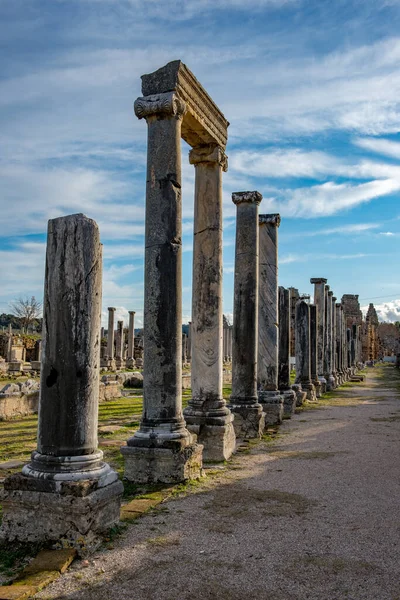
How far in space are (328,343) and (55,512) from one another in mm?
24791

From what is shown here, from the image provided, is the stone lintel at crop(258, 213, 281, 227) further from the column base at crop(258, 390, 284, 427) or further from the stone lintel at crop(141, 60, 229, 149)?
the stone lintel at crop(141, 60, 229, 149)

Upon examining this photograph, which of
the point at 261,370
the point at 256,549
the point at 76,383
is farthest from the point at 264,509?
the point at 261,370

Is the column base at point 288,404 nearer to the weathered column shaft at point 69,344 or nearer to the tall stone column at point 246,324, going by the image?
the tall stone column at point 246,324

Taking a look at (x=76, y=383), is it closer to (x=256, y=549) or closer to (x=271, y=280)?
(x=256, y=549)

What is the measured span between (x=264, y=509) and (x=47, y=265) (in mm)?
3497

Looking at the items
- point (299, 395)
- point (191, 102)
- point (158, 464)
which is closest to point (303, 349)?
point (299, 395)

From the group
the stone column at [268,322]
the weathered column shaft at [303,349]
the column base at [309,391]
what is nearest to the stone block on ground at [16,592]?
the stone column at [268,322]

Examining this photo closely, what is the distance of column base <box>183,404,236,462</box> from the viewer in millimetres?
8797

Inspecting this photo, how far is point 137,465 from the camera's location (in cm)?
722

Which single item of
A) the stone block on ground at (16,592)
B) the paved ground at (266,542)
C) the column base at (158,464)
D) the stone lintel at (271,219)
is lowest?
the paved ground at (266,542)

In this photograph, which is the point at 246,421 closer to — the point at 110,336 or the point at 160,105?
the point at 160,105

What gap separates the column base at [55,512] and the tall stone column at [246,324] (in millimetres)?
6302

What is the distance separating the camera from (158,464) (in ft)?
23.5

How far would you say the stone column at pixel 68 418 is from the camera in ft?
15.9
